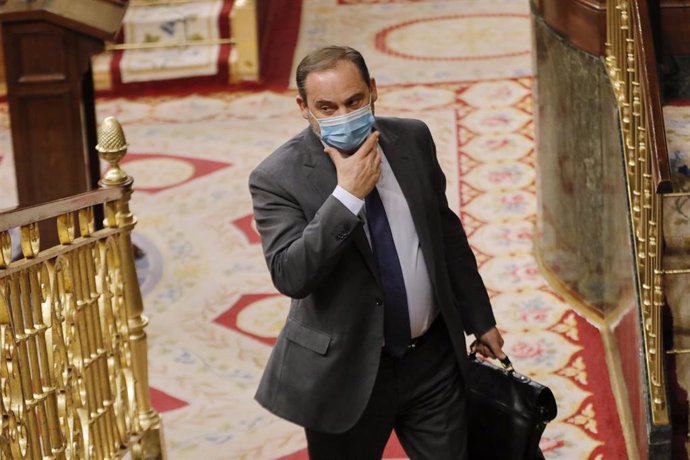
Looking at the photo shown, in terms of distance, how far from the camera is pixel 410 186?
3.46 metres

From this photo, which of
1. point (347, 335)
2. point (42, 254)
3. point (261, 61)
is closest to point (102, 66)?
point (261, 61)

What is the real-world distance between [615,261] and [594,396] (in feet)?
1.72

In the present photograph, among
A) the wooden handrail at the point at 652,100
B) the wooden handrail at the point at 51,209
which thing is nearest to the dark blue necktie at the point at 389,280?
the wooden handrail at the point at 51,209

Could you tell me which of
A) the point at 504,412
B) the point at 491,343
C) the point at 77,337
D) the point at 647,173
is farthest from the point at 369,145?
the point at 647,173

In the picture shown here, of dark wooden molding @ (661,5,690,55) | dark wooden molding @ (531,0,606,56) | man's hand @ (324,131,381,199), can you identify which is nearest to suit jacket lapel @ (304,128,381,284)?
man's hand @ (324,131,381,199)

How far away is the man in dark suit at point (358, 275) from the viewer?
3260 mm

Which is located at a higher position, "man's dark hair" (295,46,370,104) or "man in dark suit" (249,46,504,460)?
"man's dark hair" (295,46,370,104)

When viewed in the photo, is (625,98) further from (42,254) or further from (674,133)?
(42,254)

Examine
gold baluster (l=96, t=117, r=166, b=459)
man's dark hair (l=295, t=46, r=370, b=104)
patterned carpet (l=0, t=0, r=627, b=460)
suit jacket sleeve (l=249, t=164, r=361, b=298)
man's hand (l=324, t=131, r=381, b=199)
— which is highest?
man's dark hair (l=295, t=46, r=370, b=104)

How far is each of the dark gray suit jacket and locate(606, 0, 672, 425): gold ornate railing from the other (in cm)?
106

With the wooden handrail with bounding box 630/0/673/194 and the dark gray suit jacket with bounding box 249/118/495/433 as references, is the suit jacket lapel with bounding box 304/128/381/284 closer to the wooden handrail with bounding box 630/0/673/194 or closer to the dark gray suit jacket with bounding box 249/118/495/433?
the dark gray suit jacket with bounding box 249/118/495/433

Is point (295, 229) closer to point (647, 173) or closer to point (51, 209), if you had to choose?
point (51, 209)

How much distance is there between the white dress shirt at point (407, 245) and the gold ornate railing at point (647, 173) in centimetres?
110

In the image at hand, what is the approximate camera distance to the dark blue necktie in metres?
3.44
